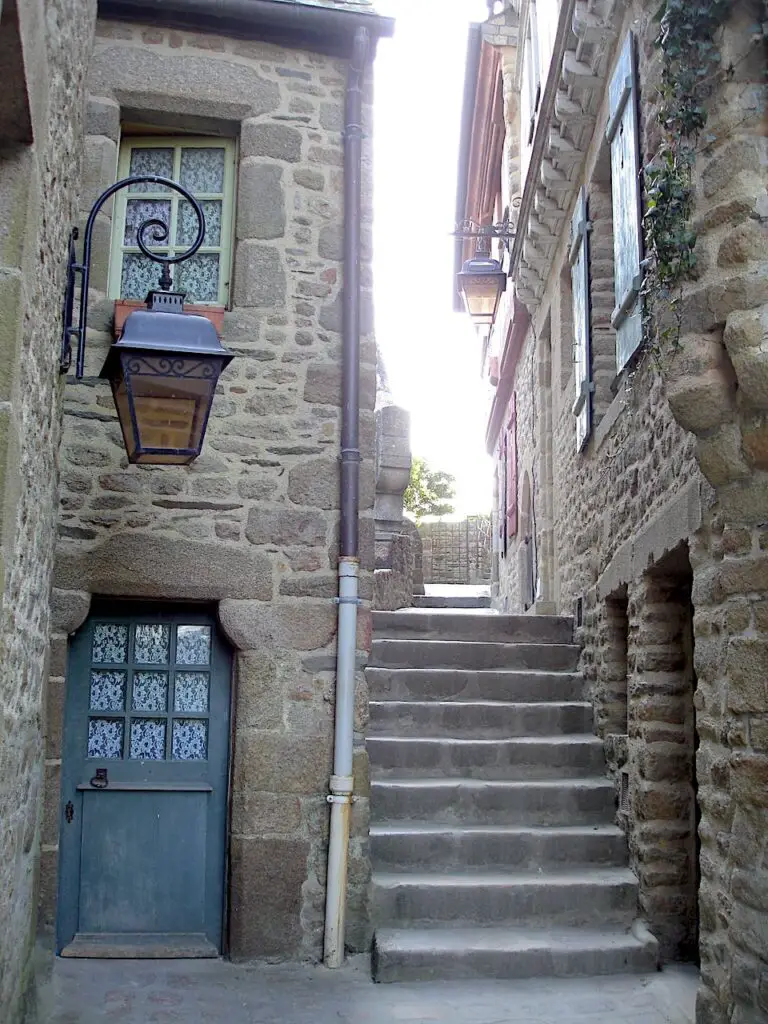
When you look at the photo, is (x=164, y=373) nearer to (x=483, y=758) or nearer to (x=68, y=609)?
(x=68, y=609)

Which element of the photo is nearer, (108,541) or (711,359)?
(711,359)

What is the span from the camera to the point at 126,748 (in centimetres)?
530

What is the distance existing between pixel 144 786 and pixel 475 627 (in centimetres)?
321

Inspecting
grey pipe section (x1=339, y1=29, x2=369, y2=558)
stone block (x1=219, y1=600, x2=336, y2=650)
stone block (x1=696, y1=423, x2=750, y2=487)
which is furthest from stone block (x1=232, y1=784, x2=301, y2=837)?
stone block (x1=696, y1=423, x2=750, y2=487)

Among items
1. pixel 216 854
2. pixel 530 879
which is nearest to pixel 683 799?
pixel 530 879

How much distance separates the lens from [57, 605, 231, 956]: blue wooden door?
5156mm

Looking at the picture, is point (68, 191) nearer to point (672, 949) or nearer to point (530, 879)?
point (530, 879)

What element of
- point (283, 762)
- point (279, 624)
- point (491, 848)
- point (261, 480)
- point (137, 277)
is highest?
point (137, 277)

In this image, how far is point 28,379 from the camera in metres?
3.65

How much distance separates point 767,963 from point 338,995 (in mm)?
2026

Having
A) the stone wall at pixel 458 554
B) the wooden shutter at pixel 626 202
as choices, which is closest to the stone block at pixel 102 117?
the wooden shutter at pixel 626 202

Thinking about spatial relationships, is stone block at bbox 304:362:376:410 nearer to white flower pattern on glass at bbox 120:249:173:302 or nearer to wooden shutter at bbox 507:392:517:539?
white flower pattern on glass at bbox 120:249:173:302

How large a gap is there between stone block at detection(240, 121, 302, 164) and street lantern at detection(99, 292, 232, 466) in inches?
68.0

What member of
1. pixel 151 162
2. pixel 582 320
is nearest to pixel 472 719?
pixel 582 320
